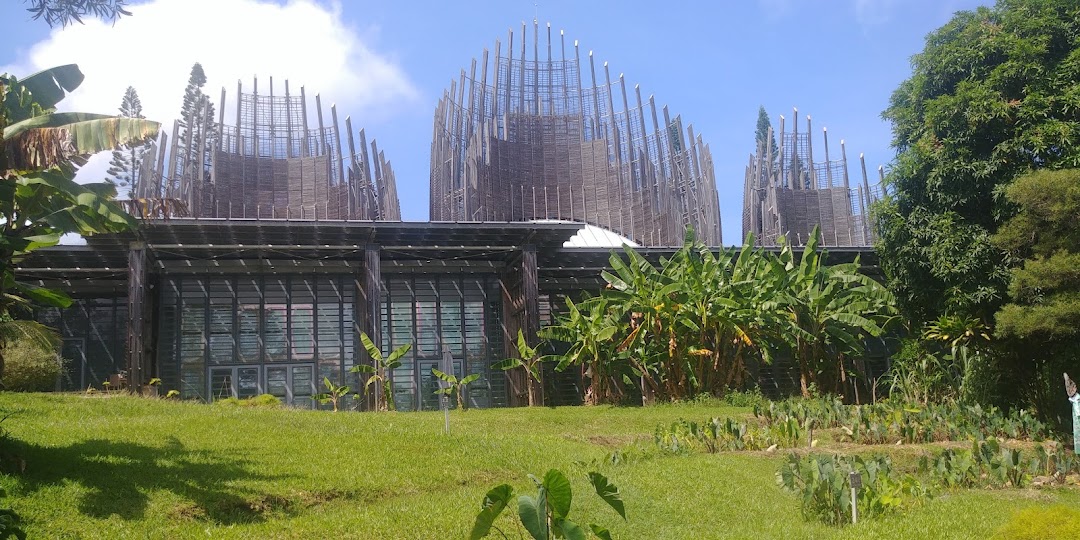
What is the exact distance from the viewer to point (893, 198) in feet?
61.9

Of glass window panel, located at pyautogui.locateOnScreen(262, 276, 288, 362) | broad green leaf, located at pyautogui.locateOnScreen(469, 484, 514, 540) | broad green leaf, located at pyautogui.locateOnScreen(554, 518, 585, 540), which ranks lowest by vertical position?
broad green leaf, located at pyautogui.locateOnScreen(554, 518, 585, 540)

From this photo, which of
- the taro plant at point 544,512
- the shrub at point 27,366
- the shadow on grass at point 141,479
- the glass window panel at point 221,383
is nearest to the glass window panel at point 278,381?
the glass window panel at point 221,383

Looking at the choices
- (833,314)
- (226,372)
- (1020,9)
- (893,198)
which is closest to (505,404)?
(226,372)

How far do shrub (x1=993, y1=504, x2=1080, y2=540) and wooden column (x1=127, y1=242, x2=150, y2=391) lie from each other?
19.8 metres

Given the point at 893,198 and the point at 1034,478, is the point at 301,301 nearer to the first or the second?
the point at 893,198

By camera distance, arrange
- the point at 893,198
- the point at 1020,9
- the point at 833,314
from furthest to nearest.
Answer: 1. the point at 833,314
2. the point at 893,198
3. the point at 1020,9

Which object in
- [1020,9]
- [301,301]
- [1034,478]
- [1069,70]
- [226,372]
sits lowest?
[1034,478]

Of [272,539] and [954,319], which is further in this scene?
[954,319]

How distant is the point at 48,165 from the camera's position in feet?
34.7

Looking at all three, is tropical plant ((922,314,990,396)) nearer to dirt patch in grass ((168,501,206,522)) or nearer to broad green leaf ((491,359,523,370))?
broad green leaf ((491,359,523,370))

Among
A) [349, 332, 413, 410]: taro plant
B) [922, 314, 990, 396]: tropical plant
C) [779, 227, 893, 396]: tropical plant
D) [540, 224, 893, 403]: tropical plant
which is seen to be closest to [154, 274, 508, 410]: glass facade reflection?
[349, 332, 413, 410]: taro plant

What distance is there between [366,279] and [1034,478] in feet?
53.1

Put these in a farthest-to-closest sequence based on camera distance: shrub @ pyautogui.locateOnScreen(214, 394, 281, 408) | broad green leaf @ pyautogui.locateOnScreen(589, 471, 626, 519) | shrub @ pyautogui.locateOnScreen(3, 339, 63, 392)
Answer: shrub @ pyautogui.locateOnScreen(3, 339, 63, 392) → shrub @ pyautogui.locateOnScreen(214, 394, 281, 408) → broad green leaf @ pyautogui.locateOnScreen(589, 471, 626, 519)

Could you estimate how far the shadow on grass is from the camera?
8453 mm
